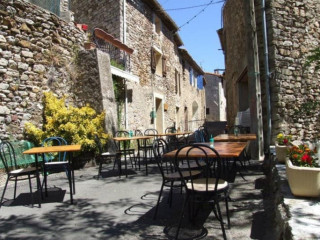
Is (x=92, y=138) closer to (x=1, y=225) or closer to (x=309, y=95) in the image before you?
(x=1, y=225)

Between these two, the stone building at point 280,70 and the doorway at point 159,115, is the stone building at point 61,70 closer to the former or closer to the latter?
the doorway at point 159,115

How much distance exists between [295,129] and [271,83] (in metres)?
1.13

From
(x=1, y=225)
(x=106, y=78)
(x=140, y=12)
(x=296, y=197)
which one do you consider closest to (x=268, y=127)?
(x=296, y=197)

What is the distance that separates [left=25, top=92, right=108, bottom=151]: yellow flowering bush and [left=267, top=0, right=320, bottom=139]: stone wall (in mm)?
4102

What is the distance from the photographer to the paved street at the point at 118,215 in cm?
281

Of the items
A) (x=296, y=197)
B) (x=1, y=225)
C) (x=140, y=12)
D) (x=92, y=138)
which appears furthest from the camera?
(x=140, y=12)

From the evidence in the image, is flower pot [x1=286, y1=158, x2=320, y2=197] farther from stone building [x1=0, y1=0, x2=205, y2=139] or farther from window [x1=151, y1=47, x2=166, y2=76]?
window [x1=151, y1=47, x2=166, y2=76]

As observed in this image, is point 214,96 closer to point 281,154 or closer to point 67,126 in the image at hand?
point 67,126

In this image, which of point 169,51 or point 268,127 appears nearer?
point 268,127

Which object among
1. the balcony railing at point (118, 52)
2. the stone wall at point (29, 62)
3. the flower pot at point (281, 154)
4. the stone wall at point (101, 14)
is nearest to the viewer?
the flower pot at point (281, 154)

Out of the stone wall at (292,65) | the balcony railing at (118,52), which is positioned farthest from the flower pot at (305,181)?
the balcony railing at (118,52)

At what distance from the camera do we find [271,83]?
620cm

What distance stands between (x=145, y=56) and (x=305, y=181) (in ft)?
32.7

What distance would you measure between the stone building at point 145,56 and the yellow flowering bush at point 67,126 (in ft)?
7.37
